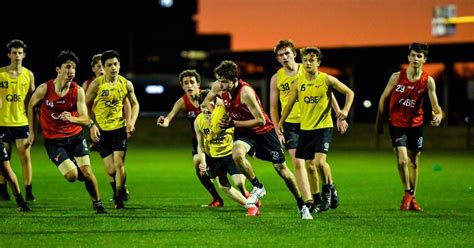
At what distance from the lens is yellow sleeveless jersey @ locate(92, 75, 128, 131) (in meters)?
15.2

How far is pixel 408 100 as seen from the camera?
47.9ft

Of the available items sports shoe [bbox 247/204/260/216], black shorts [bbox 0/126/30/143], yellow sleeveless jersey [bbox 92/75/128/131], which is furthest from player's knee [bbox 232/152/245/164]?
black shorts [bbox 0/126/30/143]

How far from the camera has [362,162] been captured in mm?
27922

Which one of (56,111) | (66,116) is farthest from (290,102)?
(56,111)

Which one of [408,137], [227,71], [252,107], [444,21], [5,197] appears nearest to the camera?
[227,71]

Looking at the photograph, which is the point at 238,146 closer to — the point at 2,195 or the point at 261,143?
the point at 261,143

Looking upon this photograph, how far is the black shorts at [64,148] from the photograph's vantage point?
44.4 feet

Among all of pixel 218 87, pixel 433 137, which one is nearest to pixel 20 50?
pixel 218 87

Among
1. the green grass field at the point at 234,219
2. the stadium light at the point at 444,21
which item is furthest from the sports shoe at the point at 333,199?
the stadium light at the point at 444,21

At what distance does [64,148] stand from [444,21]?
27990mm

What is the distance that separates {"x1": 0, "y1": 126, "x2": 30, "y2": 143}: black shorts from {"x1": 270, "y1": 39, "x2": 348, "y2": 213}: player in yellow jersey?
3878 mm

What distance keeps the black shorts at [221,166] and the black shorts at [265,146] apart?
312 mm

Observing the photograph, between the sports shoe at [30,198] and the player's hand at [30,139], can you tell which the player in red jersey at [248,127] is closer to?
the player's hand at [30,139]

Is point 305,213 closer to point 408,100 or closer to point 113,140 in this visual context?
point 408,100
